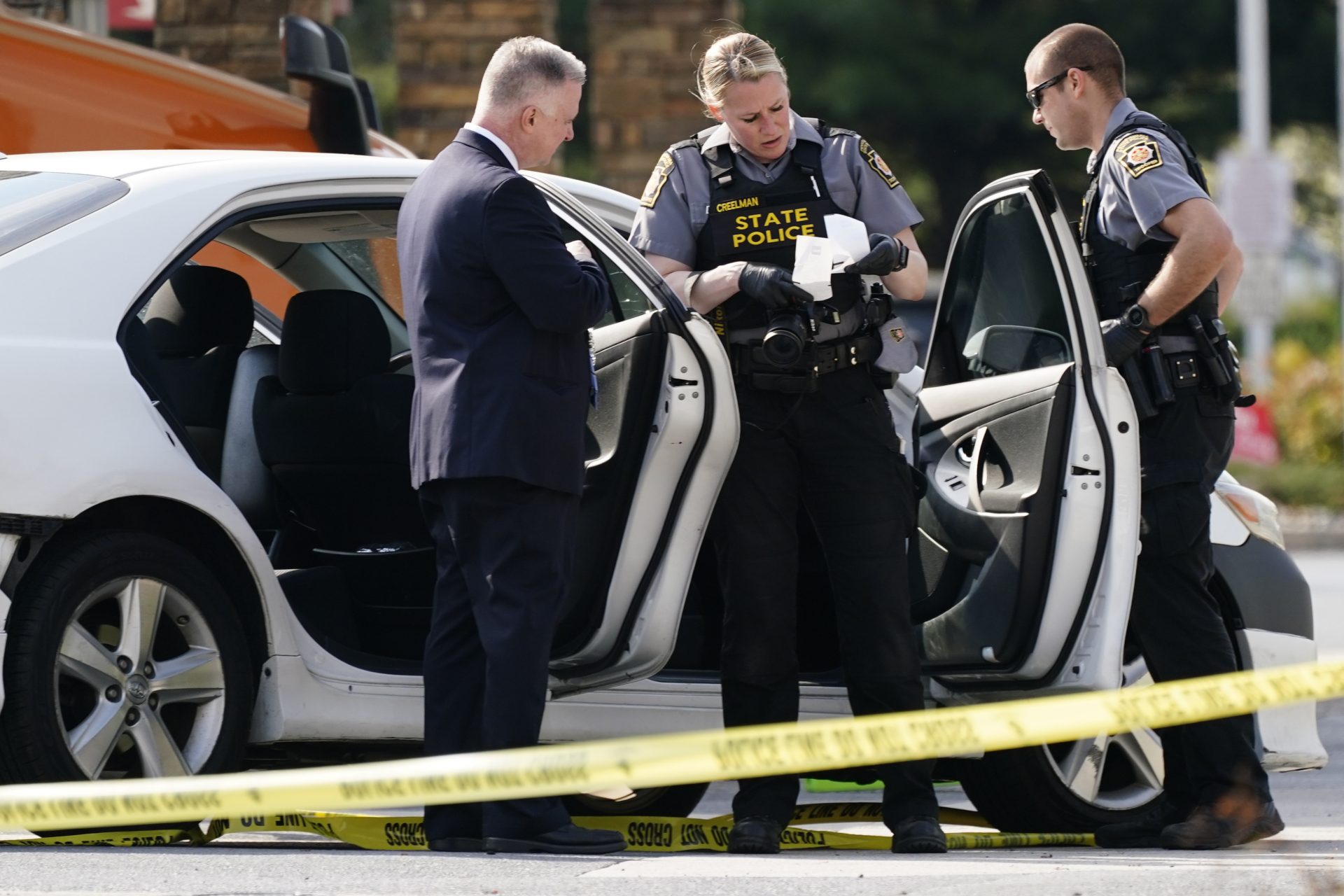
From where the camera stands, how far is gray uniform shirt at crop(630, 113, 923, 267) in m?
4.85

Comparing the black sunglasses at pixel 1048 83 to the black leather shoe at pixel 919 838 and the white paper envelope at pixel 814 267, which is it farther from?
the black leather shoe at pixel 919 838

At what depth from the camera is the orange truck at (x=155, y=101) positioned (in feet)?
22.3

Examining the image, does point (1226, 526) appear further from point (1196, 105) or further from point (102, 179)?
point (1196, 105)

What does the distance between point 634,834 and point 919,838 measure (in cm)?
72

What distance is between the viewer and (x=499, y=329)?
4.36 meters

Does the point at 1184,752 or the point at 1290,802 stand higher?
the point at 1184,752

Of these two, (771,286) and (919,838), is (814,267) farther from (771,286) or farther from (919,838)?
(919,838)

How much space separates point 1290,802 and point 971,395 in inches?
72.9

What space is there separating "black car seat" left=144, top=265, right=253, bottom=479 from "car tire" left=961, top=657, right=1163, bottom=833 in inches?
79.4

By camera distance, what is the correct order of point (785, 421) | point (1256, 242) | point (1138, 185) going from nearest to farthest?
point (785, 421)
point (1138, 185)
point (1256, 242)

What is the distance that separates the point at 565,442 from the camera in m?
4.38

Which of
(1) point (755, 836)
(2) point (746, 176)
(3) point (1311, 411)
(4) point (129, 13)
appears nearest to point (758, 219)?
(2) point (746, 176)

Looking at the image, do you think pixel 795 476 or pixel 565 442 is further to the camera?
pixel 795 476

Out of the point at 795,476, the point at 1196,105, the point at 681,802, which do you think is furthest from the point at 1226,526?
the point at 1196,105
